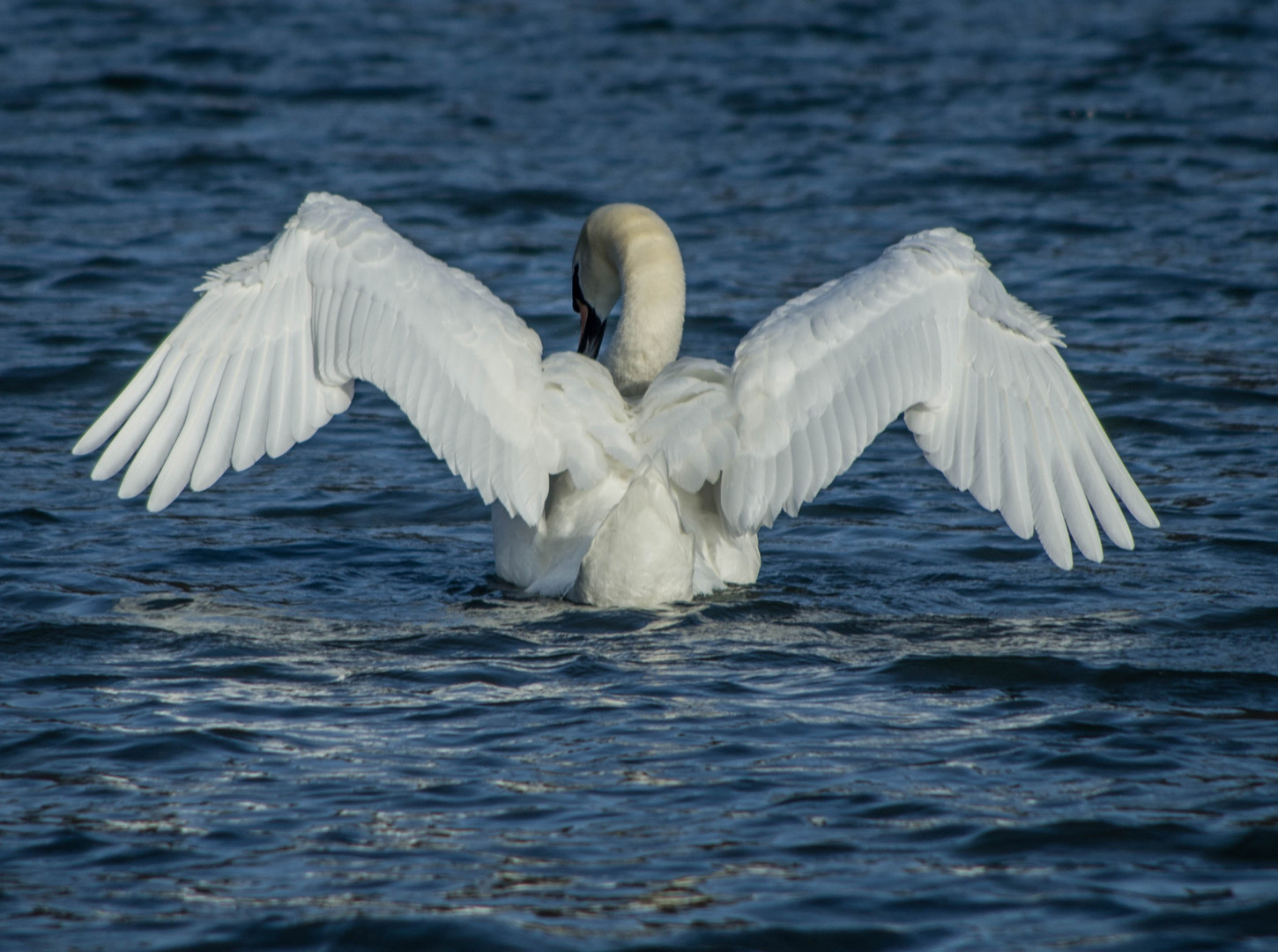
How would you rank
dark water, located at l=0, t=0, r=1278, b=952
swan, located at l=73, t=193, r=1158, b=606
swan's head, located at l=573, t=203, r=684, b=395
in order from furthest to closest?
swan's head, located at l=573, t=203, r=684, b=395 < swan, located at l=73, t=193, r=1158, b=606 < dark water, located at l=0, t=0, r=1278, b=952

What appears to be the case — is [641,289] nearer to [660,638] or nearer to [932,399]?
[932,399]

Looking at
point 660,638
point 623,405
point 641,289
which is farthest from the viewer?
point 641,289

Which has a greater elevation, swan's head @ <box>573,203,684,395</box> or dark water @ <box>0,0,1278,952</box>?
swan's head @ <box>573,203,684,395</box>

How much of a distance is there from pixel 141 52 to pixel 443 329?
14.3 meters

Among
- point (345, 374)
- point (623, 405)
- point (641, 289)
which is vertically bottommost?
point (623, 405)

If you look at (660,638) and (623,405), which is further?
(623,405)

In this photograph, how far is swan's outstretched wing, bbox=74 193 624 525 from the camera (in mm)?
6570

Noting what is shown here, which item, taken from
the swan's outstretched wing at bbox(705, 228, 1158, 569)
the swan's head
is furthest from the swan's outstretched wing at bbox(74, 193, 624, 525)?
the swan's head

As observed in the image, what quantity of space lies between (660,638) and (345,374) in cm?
152

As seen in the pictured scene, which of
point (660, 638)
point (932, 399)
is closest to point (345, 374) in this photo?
point (660, 638)

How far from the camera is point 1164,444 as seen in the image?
9758 millimetres

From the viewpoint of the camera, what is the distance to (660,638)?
251 inches

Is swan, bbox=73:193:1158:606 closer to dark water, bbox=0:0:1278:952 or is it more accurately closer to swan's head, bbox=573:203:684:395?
dark water, bbox=0:0:1278:952

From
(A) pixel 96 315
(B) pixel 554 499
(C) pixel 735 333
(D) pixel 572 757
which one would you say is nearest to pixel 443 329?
(B) pixel 554 499
